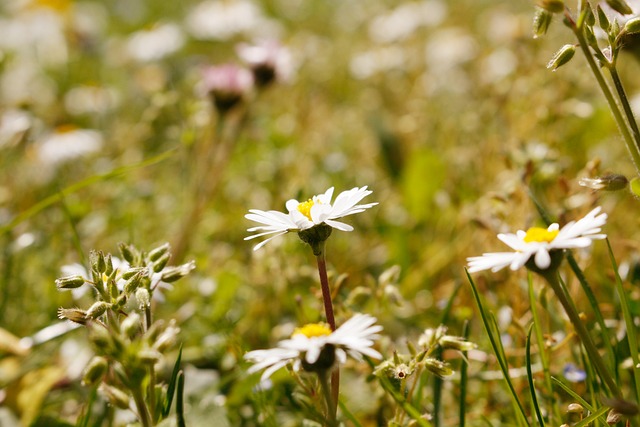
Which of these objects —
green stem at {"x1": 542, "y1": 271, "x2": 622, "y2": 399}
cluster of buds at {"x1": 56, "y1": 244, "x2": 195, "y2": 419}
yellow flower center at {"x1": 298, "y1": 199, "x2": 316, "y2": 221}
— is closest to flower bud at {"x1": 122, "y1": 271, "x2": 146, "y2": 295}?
cluster of buds at {"x1": 56, "y1": 244, "x2": 195, "y2": 419}

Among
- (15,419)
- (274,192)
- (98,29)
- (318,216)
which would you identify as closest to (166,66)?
(98,29)

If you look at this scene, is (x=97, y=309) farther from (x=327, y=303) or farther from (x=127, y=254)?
(x=327, y=303)

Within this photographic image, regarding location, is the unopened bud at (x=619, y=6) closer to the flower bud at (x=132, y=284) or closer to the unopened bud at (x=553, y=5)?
the unopened bud at (x=553, y=5)

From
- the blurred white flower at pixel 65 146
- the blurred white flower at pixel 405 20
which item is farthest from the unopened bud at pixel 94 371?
the blurred white flower at pixel 405 20

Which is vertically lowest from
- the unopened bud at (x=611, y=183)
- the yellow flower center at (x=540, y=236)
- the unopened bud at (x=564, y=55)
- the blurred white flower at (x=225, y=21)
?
the blurred white flower at (x=225, y=21)

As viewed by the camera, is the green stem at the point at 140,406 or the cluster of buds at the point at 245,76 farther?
the cluster of buds at the point at 245,76

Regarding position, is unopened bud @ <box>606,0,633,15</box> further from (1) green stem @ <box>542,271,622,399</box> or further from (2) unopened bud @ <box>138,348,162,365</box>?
(2) unopened bud @ <box>138,348,162,365</box>

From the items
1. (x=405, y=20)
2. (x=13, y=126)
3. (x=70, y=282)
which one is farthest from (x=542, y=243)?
(x=405, y=20)
